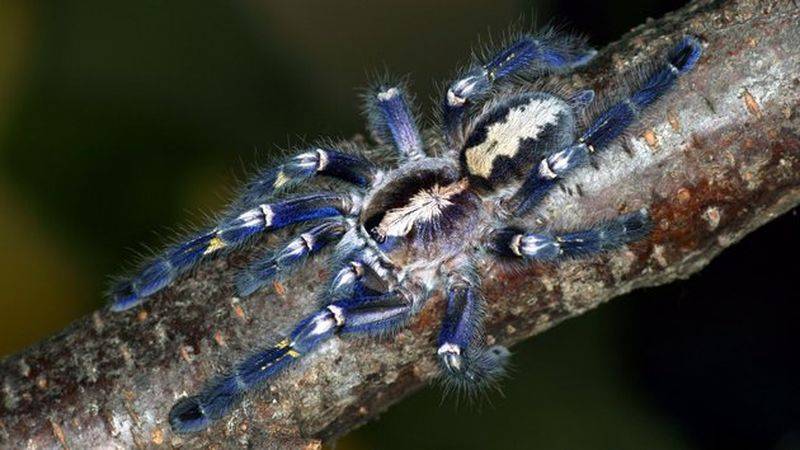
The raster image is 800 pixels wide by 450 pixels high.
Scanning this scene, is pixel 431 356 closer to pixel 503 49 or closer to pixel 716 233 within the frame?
pixel 716 233

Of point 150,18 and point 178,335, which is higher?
point 150,18

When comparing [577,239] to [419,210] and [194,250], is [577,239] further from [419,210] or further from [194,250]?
[194,250]

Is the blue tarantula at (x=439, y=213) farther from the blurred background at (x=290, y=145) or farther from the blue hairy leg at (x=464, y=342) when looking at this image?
the blurred background at (x=290, y=145)

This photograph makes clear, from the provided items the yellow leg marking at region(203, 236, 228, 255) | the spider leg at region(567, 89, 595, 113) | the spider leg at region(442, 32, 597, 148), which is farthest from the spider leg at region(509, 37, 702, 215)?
the yellow leg marking at region(203, 236, 228, 255)

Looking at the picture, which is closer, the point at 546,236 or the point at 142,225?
the point at 546,236

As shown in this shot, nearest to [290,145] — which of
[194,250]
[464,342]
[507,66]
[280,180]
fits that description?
[280,180]

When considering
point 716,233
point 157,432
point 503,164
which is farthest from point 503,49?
point 157,432
